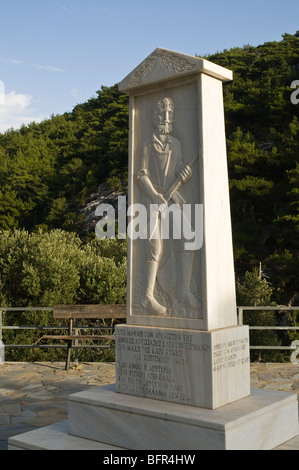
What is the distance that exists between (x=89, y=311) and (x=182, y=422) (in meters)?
5.23

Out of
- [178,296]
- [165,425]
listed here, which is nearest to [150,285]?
[178,296]

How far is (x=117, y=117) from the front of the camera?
31844 millimetres

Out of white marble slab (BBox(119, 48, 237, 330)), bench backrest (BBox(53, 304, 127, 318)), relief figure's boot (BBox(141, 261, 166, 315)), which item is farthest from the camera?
bench backrest (BBox(53, 304, 127, 318))

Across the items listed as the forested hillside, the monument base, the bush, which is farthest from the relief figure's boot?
the forested hillside

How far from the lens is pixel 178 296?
4184mm

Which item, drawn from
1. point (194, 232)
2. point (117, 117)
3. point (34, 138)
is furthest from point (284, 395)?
point (34, 138)

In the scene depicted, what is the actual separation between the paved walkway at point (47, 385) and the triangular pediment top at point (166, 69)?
3.58 meters

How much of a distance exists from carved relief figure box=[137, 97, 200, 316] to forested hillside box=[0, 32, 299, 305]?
1471cm

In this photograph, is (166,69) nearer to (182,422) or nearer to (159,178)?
(159,178)

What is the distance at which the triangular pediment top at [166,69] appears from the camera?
4118 millimetres

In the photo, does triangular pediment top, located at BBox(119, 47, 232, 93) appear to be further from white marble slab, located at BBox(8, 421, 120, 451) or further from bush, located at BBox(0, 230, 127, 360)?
bush, located at BBox(0, 230, 127, 360)

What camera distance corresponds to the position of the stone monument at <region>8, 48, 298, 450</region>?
3.82 meters

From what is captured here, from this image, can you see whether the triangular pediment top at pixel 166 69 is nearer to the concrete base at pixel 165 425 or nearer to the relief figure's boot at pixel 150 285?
the relief figure's boot at pixel 150 285

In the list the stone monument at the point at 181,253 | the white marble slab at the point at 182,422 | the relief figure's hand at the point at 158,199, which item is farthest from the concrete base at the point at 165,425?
the relief figure's hand at the point at 158,199
